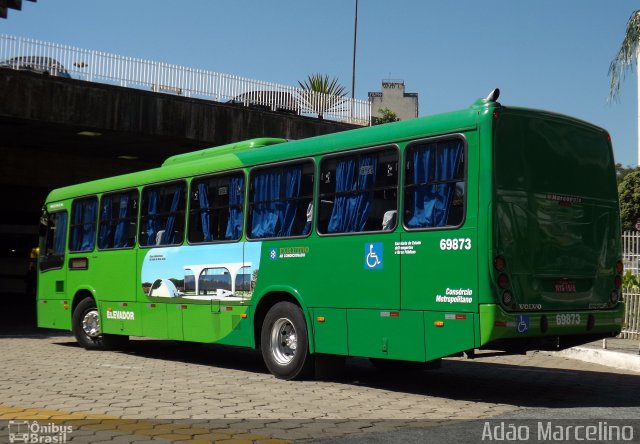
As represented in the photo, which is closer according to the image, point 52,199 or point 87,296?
point 87,296

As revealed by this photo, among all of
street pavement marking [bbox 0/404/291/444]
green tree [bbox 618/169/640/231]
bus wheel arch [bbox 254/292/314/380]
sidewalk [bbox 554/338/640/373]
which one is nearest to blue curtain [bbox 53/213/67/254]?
bus wheel arch [bbox 254/292/314/380]

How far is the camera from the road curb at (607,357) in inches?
538

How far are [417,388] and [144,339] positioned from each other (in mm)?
10101

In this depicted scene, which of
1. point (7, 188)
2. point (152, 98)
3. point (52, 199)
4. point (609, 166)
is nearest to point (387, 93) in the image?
point (7, 188)

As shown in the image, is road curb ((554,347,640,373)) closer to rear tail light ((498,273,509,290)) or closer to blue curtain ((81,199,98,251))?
Result: rear tail light ((498,273,509,290))

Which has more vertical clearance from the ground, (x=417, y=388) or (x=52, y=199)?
(x=52, y=199)

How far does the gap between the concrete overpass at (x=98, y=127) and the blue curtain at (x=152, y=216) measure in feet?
24.9

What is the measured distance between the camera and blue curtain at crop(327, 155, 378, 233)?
1070cm

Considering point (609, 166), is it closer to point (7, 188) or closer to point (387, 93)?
point (7, 188)

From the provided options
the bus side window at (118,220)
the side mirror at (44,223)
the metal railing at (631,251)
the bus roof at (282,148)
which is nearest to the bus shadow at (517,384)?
the bus roof at (282,148)

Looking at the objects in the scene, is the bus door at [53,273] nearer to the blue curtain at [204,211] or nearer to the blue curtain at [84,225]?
the blue curtain at [84,225]

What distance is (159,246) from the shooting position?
1449cm

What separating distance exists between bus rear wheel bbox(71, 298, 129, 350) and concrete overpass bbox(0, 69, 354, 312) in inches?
257

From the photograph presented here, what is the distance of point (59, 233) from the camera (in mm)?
18047
